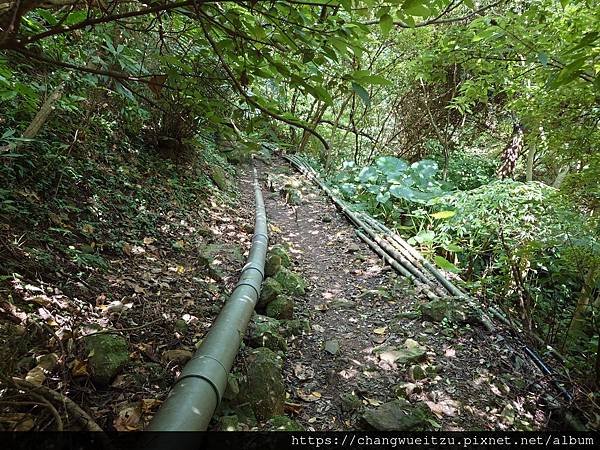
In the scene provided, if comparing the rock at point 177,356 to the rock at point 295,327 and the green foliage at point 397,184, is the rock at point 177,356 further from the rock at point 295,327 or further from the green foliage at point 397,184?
the green foliage at point 397,184

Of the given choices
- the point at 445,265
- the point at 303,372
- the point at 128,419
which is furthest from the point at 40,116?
the point at 445,265

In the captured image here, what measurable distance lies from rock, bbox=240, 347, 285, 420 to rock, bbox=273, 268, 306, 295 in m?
1.31

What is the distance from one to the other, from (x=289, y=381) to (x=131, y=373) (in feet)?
3.27

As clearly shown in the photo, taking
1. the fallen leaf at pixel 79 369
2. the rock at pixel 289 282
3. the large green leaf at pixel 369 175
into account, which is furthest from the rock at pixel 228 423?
the large green leaf at pixel 369 175

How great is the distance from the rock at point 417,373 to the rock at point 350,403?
453 millimetres

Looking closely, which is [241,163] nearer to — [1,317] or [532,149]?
[532,149]

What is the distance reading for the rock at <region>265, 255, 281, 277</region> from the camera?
3837mm

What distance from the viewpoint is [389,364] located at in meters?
2.74

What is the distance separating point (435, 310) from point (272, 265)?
1.60m

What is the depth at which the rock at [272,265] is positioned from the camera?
3837 mm

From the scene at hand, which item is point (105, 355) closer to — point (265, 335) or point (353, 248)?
point (265, 335)

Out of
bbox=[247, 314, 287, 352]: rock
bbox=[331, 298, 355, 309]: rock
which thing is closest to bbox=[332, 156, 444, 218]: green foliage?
bbox=[331, 298, 355, 309]: rock

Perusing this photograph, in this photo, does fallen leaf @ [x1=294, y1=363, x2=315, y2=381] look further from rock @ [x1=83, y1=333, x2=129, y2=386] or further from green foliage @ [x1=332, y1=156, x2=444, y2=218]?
green foliage @ [x1=332, y1=156, x2=444, y2=218]

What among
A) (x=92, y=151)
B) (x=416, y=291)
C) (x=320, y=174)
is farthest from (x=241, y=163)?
(x=416, y=291)
